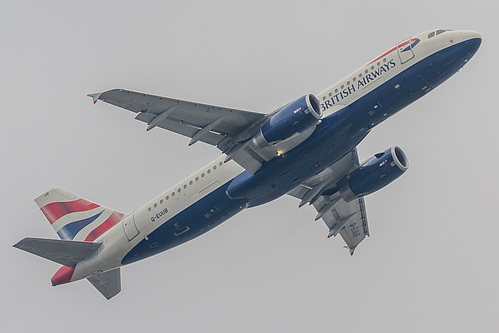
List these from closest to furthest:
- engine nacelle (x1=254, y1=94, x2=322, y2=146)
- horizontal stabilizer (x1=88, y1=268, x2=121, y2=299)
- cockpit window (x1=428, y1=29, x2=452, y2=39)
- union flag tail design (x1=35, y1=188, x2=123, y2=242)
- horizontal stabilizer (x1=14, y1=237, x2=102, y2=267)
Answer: engine nacelle (x1=254, y1=94, x2=322, y2=146) < cockpit window (x1=428, y1=29, x2=452, y2=39) < horizontal stabilizer (x1=14, y1=237, x2=102, y2=267) < horizontal stabilizer (x1=88, y1=268, x2=121, y2=299) < union flag tail design (x1=35, y1=188, x2=123, y2=242)

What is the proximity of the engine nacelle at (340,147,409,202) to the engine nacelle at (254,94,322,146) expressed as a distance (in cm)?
862

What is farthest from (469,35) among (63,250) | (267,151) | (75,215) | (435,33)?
(75,215)

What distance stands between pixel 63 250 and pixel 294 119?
16.6 meters

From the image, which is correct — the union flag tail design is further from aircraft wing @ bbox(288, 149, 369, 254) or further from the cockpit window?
the cockpit window

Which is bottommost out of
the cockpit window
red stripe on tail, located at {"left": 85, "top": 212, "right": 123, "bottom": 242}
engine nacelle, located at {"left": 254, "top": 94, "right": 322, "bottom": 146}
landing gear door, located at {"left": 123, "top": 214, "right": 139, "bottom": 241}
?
landing gear door, located at {"left": 123, "top": 214, "right": 139, "bottom": 241}

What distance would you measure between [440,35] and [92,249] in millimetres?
23498

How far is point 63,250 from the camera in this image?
46969mm

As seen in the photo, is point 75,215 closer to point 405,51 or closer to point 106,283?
point 106,283

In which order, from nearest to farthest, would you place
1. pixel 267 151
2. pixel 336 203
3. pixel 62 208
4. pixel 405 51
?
pixel 405 51 → pixel 267 151 → pixel 336 203 → pixel 62 208

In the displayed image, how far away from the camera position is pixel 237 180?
44.1m

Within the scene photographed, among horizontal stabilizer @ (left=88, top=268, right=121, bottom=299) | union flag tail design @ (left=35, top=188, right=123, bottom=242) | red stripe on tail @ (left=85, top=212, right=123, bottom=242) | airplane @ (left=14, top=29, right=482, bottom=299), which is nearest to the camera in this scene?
airplane @ (left=14, top=29, right=482, bottom=299)

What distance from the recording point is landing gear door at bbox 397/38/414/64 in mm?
41969

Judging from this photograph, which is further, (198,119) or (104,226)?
(104,226)

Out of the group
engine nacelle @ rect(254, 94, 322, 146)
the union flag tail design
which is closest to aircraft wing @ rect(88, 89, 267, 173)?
engine nacelle @ rect(254, 94, 322, 146)
